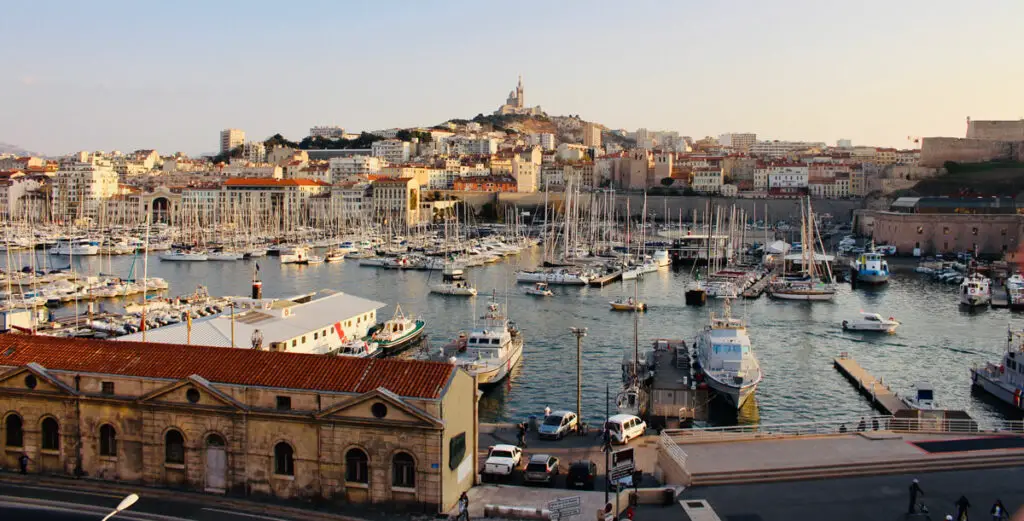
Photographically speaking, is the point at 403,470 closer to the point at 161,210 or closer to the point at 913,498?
the point at 913,498

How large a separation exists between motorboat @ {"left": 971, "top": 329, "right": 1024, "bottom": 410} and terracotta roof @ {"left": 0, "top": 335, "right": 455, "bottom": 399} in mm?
12632

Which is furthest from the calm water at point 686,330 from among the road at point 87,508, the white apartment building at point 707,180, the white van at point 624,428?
the white apartment building at point 707,180

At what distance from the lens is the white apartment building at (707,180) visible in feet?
278

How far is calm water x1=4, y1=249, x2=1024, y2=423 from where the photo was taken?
18266 mm

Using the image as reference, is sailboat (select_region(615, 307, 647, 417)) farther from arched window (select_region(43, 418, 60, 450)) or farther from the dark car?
arched window (select_region(43, 418, 60, 450))

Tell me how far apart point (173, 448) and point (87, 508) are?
1108 mm

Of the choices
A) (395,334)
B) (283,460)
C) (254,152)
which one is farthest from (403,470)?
(254,152)

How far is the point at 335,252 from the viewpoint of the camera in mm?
49188

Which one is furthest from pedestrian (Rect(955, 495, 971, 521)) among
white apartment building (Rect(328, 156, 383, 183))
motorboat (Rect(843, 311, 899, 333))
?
white apartment building (Rect(328, 156, 383, 183))

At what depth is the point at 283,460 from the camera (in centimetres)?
987

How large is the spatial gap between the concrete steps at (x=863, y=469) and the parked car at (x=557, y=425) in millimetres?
3539

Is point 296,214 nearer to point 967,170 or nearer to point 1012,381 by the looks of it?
point 967,170

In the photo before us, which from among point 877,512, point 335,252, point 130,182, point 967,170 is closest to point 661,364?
point 877,512

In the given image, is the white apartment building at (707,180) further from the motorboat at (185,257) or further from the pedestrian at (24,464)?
the pedestrian at (24,464)
